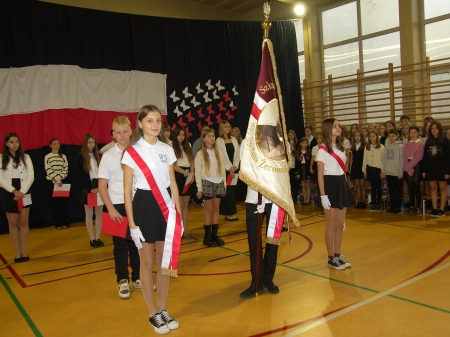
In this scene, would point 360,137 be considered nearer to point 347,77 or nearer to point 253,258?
point 347,77

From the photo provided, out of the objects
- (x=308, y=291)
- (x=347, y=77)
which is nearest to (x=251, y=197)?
(x=308, y=291)

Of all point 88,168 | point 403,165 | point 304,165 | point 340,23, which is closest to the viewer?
point 88,168

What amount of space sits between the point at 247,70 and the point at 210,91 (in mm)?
1296

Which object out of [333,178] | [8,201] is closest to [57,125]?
[8,201]

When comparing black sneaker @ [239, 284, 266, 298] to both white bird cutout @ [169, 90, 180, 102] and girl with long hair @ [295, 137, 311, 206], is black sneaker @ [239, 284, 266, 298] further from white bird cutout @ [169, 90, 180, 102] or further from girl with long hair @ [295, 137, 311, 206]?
white bird cutout @ [169, 90, 180, 102]

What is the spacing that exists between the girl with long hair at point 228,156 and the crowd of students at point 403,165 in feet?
7.13

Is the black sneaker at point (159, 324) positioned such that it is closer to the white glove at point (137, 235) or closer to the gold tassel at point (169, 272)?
the gold tassel at point (169, 272)

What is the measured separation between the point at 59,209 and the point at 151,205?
5915 millimetres

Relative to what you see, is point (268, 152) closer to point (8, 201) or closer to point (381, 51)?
point (8, 201)

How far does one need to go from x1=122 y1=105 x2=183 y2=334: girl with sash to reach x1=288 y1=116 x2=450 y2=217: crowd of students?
4.95 meters

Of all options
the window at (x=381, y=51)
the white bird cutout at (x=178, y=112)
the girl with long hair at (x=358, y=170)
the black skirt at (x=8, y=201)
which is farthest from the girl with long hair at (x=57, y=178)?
the window at (x=381, y=51)

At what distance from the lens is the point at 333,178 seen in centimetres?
442

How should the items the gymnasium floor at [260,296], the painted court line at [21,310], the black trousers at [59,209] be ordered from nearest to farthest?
the gymnasium floor at [260,296] → the painted court line at [21,310] → the black trousers at [59,209]

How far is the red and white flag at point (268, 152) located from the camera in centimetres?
367
